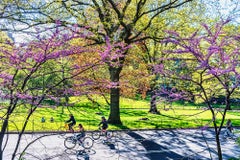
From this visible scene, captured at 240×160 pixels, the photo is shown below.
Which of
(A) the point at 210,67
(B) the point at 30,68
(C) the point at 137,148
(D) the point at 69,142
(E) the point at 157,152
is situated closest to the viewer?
(B) the point at 30,68

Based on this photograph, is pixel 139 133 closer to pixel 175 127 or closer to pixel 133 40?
pixel 175 127

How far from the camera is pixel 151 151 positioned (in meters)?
13.9

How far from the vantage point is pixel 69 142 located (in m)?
14.1

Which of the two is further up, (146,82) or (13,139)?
(146,82)

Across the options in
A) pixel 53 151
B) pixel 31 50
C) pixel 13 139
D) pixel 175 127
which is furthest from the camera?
pixel 175 127

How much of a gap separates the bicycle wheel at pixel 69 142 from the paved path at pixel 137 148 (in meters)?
0.22

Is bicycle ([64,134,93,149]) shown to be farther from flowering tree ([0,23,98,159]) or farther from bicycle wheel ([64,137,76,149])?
flowering tree ([0,23,98,159])

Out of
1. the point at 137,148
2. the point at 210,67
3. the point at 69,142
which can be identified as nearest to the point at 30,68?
Result: the point at 210,67

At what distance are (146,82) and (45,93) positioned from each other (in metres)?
21.0

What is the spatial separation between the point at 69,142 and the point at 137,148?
3.35m

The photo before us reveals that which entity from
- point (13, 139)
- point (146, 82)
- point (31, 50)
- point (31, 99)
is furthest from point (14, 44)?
point (146, 82)

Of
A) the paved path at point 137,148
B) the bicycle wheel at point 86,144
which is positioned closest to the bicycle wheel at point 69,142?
the paved path at point 137,148

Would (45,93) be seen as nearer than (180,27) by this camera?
Yes

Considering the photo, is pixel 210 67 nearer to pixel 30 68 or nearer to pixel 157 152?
pixel 30 68
